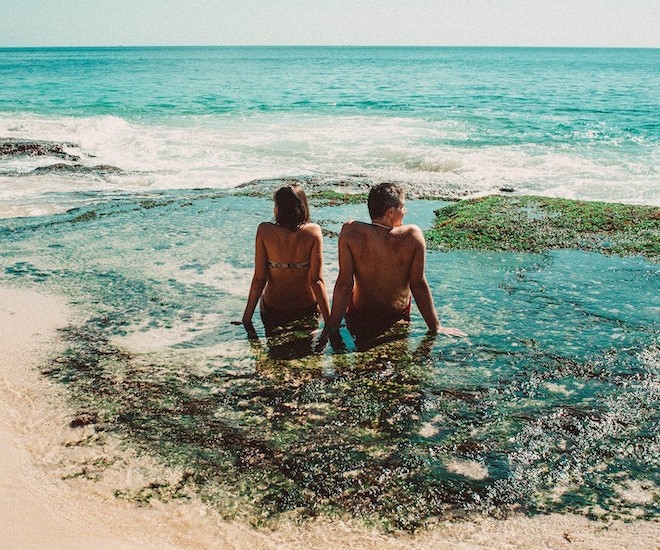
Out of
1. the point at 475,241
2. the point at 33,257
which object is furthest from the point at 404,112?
A: the point at 33,257

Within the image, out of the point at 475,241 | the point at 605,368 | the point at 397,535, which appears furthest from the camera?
the point at 475,241

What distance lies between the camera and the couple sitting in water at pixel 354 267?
5.01m

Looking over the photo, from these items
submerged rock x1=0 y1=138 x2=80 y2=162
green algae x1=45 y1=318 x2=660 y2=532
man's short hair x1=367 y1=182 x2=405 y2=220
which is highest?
man's short hair x1=367 y1=182 x2=405 y2=220

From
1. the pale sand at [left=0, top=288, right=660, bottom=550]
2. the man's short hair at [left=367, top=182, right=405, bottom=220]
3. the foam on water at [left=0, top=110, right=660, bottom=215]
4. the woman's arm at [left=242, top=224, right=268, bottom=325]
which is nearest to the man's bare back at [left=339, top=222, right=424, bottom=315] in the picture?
the man's short hair at [left=367, top=182, right=405, bottom=220]

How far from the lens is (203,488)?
3248 mm

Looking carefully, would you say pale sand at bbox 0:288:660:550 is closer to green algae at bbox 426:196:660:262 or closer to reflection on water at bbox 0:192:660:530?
reflection on water at bbox 0:192:660:530

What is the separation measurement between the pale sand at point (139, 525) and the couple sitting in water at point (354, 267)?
2.19 meters

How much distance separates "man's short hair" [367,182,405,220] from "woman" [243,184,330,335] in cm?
55

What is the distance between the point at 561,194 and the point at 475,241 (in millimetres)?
5431

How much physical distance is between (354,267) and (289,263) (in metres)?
0.59

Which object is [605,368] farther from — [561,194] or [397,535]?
[561,194]

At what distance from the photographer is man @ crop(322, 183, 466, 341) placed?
4.99 metres

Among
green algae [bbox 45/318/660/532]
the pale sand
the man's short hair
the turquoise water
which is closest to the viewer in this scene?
the pale sand

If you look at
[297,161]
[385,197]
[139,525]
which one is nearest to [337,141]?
[297,161]
